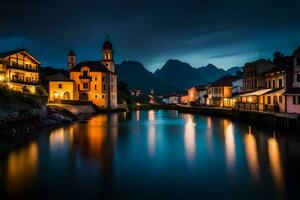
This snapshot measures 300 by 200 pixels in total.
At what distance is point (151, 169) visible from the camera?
19.0 meters

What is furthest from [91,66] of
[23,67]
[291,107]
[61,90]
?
[291,107]

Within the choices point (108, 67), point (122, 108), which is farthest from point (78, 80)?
point (122, 108)

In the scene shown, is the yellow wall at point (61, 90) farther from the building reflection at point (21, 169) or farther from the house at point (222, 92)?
the building reflection at point (21, 169)

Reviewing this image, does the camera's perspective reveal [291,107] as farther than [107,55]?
No

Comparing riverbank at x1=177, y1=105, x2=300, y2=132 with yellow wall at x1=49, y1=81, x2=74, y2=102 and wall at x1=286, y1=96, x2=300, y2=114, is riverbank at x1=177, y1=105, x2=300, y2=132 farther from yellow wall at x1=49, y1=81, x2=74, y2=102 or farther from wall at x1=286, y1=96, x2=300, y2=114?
yellow wall at x1=49, y1=81, x2=74, y2=102

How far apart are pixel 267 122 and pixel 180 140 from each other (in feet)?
48.8

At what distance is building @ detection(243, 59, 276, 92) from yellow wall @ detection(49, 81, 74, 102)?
42.6m

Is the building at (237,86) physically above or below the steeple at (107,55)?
below

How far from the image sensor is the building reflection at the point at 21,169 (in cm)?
1482

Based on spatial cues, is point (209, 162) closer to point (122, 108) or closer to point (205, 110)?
point (205, 110)

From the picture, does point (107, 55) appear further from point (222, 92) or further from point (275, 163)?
point (275, 163)

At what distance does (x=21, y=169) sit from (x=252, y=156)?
1648 cm

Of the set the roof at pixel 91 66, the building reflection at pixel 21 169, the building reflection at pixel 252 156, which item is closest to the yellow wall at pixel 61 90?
the roof at pixel 91 66

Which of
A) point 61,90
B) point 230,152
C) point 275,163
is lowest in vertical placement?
point 230,152
